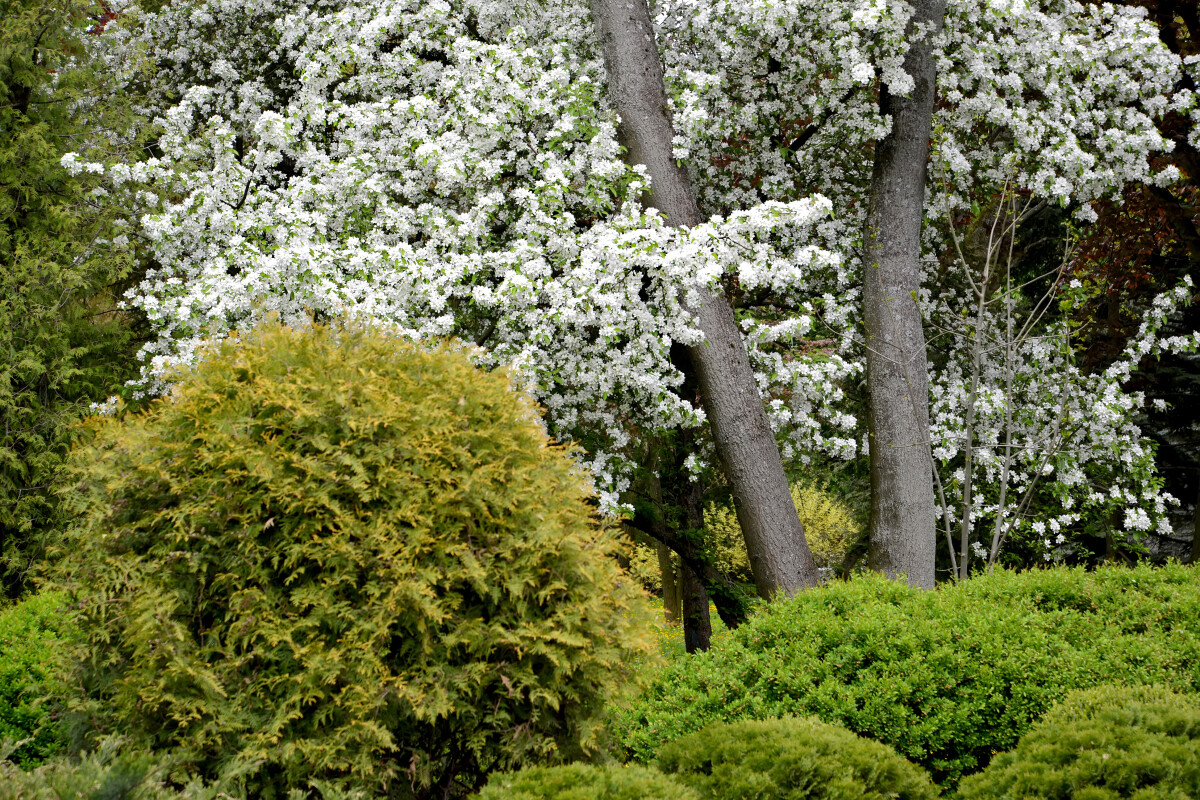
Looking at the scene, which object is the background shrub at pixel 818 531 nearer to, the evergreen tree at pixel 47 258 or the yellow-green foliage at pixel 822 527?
the yellow-green foliage at pixel 822 527

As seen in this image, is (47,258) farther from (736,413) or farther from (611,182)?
(736,413)

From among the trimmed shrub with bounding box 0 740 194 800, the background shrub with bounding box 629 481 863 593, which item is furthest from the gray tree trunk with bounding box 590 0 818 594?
the background shrub with bounding box 629 481 863 593

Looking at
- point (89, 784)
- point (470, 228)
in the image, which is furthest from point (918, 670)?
point (470, 228)

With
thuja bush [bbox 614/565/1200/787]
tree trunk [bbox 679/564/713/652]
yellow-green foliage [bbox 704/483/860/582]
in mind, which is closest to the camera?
thuja bush [bbox 614/565/1200/787]

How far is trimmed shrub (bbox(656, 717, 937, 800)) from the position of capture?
131 inches

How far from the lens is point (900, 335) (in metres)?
6.79

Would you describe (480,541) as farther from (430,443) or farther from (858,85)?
(858,85)

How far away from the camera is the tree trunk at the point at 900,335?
21.4 feet

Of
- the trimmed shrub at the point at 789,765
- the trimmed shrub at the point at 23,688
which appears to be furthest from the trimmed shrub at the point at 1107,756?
the trimmed shrub at the point at 23,688

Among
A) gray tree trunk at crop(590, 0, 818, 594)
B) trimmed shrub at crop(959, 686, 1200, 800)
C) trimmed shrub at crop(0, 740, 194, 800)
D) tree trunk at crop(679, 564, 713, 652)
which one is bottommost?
trimmed shrub at crop(959, 686, 1200, 800)

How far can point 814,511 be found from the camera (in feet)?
64.0

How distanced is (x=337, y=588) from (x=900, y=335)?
4.91 meters

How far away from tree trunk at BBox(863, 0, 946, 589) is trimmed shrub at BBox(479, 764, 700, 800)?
3.86m

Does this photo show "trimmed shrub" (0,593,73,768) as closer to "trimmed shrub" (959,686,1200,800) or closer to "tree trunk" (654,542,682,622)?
"trimmed shrub" (959,686,1200,800)
